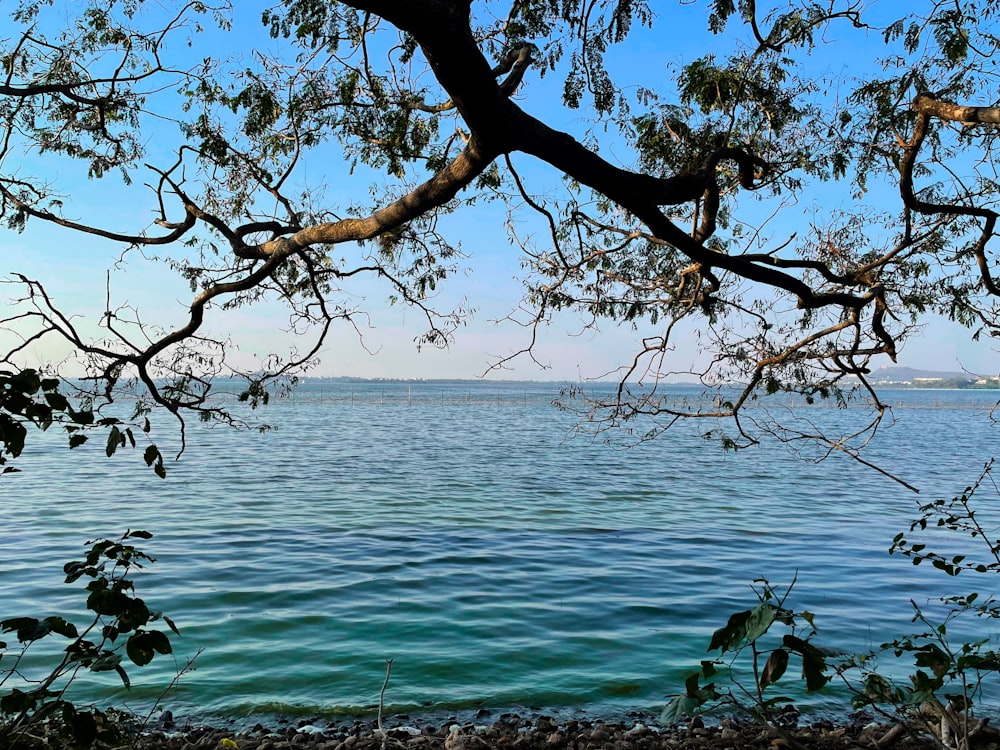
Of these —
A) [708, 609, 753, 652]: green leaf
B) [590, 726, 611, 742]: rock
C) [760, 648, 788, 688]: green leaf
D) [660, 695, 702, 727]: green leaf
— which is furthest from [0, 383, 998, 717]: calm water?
[708, 609, 753, 652]: green leaf

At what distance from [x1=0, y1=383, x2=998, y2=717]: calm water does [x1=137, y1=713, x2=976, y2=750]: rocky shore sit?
1.60 feet

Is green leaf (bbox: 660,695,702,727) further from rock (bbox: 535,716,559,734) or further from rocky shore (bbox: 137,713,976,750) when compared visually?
rock (bbox: 535,716,559,734)

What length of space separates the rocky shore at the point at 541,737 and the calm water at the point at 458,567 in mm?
487

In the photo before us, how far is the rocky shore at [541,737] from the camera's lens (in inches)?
208

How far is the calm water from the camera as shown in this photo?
6.88 m

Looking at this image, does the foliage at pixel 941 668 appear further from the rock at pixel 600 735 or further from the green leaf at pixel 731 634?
the rock at pixel 600 735

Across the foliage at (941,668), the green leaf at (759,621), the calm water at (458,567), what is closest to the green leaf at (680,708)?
the green leaf at (759,621)

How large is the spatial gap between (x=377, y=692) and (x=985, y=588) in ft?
23.5

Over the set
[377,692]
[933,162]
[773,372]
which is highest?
[933,162]

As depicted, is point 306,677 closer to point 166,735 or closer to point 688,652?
point 166,735

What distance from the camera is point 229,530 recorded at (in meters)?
12.7

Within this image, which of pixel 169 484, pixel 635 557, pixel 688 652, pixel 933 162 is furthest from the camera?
pixel 169 484

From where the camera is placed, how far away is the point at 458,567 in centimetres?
1041

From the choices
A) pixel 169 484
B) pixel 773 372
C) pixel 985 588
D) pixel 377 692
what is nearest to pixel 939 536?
pixel 985 588
